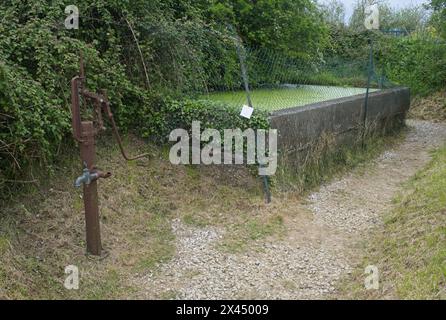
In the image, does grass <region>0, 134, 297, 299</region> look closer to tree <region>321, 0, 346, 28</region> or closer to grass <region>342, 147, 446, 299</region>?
grass <region>342, 147, 446, 299</region>

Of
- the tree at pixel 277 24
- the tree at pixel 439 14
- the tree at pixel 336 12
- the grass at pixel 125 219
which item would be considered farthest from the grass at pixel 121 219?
the tree at pixel 336 12

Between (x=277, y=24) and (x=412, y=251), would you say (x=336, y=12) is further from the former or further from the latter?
(x=412, y=251)

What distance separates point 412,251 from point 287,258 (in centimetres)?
103

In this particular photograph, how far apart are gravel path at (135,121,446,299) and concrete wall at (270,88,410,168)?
0.68m

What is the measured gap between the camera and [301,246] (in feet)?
14.8

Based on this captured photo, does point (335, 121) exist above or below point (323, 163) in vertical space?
above

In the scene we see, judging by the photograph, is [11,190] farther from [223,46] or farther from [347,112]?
[347,112]

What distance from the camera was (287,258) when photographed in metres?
4.24

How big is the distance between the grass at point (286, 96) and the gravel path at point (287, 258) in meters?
1.39

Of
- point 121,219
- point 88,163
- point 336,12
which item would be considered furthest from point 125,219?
point 336,12

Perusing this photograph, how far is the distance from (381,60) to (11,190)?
1238 centimetres

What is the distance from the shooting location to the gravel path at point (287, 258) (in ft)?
12.2

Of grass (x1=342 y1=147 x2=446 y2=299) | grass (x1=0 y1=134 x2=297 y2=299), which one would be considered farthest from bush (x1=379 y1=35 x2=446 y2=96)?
grass (x1=0 y1=134 x2=297 y2=299)
